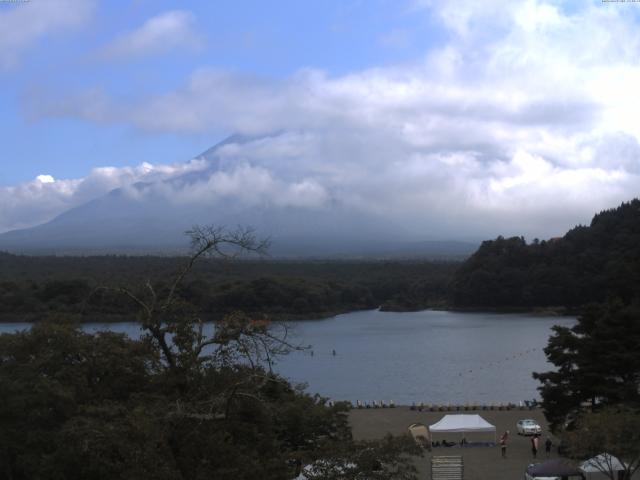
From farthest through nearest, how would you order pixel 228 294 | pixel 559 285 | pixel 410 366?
1. pixel 559 285
2. pixel 228 294
3. pixel 410 366

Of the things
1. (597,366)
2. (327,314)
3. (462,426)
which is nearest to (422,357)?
(327,314)

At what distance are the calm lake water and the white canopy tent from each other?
10.4ft

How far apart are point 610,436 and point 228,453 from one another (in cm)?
453

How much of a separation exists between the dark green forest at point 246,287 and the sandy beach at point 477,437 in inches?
411

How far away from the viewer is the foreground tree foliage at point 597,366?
11.6 m

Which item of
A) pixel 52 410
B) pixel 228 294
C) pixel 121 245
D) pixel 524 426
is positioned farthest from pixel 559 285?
pixel 121 245

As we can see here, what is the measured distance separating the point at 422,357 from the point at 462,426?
17.4 meters

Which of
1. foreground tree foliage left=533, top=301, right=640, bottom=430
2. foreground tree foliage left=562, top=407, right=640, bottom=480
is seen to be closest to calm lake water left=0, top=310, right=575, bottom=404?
foreground tree foliage left=533, top=301, right=640, bottom=430

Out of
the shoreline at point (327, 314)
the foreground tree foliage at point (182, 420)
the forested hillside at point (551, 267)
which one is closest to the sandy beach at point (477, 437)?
the foreground tree foliage at point (182, 420)

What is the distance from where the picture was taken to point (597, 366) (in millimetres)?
11734

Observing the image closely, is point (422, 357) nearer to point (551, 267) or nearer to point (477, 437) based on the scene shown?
point (477, 437)

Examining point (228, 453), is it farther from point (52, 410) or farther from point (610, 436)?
point (610, 436)

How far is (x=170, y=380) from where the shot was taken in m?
5.26

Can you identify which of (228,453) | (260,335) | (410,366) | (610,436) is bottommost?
(410,366)
